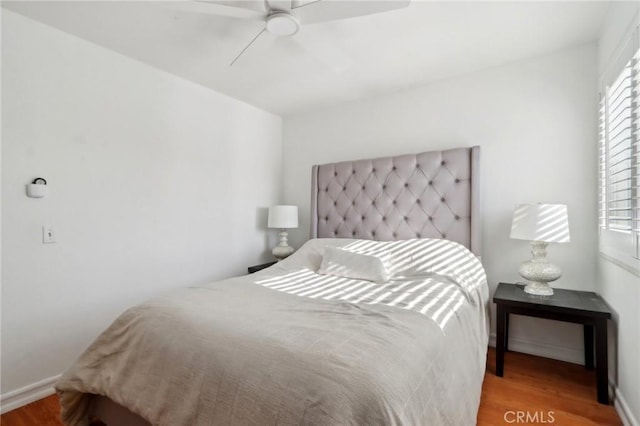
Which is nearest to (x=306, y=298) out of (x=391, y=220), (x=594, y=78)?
(x=391, y=220)

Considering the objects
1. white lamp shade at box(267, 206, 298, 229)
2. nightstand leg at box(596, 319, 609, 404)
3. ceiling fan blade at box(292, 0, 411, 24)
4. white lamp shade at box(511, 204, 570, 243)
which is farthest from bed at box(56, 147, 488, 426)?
ceiling fan blade at box(292, 0, 411, 24)

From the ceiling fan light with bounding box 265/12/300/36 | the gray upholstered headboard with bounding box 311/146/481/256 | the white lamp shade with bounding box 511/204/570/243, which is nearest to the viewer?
the ceiling fan light with bounding box 265/12/300/36

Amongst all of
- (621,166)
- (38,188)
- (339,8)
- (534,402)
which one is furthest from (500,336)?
(38,188)

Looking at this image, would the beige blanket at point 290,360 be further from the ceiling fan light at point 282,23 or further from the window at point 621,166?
the ceiling fan light at point 282,23

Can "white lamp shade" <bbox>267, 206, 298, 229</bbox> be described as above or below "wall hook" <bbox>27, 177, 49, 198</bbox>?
below

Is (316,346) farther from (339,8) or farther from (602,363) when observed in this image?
(602,363)

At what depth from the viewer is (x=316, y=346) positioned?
1032mm

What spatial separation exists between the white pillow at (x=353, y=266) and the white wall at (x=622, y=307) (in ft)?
4.05

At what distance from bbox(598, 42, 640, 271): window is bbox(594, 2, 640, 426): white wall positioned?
0.13 meters

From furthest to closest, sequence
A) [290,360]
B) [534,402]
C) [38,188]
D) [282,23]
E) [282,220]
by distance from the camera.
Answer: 1. [282,220]
2. [38,188]
3. [534,402]
4. [282,23]
5. [290,360]

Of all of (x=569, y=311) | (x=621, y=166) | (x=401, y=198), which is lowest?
(x=569, y=311)

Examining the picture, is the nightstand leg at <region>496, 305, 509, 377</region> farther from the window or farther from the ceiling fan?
the ceiling fan

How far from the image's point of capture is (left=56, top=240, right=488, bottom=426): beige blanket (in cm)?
89

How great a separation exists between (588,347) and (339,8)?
2697 millimetres
